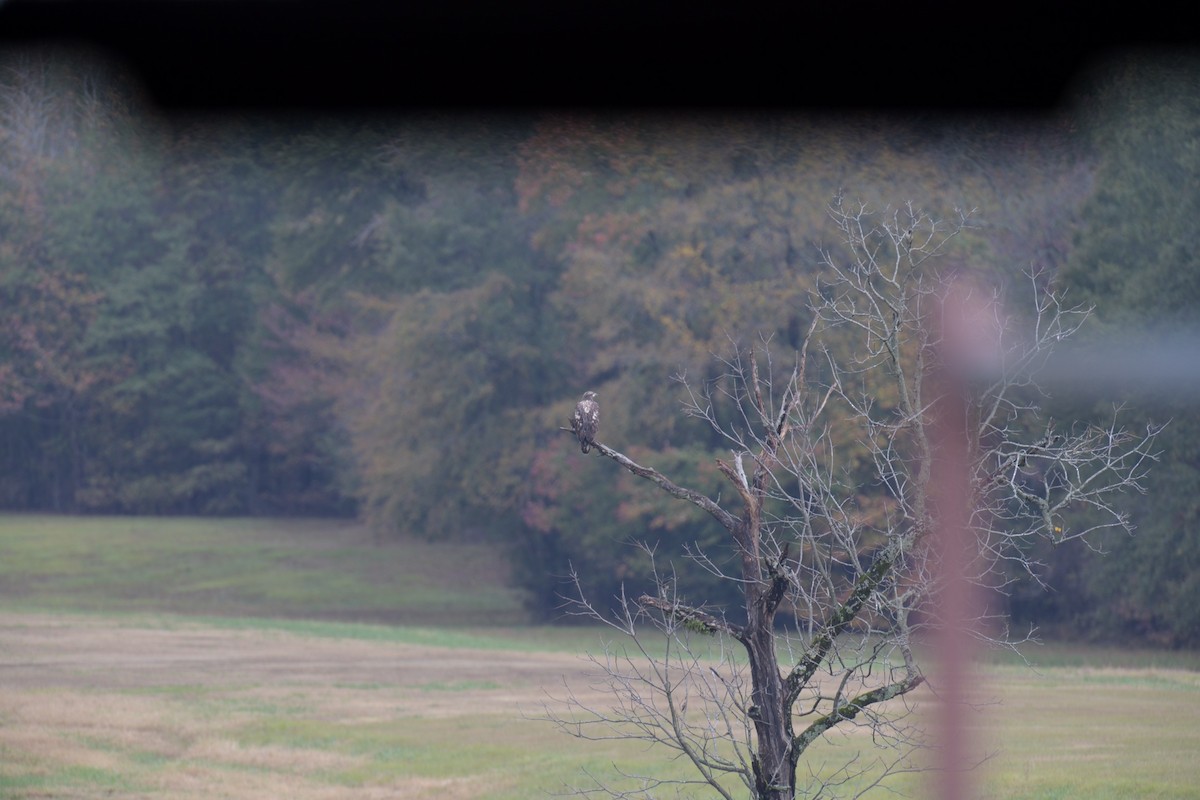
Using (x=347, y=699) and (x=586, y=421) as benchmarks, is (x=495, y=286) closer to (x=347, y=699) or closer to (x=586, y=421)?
(x=347, y=699)

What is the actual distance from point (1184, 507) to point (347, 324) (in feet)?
62.7

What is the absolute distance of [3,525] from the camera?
30391 mm

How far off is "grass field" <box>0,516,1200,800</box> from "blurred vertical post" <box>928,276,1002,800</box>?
0.66m

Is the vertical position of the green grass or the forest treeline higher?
the forest treeline

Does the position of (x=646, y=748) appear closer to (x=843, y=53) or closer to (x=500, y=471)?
(x=843, y=53)

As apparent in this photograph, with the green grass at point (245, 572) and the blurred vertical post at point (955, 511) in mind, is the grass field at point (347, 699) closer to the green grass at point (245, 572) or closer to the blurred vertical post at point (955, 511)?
the green grass at point (245, 572)

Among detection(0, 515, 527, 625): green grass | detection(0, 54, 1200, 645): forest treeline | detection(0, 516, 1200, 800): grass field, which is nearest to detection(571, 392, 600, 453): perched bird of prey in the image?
detection(0, 516, 1200, 800): grass field

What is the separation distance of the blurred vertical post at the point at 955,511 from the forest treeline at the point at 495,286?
269 centimetres

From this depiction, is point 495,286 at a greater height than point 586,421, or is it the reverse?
point 495,286

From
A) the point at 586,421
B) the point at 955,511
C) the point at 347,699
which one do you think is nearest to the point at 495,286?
the point at 347,699

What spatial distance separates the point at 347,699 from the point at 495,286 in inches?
428

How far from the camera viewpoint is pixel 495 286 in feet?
81.1

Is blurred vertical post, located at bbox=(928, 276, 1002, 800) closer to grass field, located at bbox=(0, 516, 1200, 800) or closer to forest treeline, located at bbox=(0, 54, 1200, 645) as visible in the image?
grass field, located at bbox=(0, 516, 1200, 800)

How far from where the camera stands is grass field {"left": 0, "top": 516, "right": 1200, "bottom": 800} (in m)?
11.0
